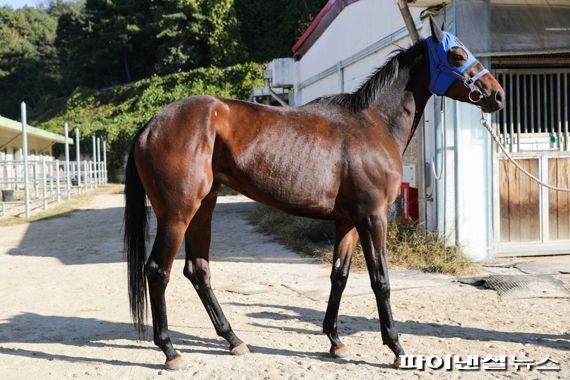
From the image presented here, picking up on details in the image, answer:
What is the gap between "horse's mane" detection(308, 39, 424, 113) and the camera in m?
3.74

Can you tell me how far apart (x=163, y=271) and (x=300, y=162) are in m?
1.07

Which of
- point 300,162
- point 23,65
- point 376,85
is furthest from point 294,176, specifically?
point 23,65

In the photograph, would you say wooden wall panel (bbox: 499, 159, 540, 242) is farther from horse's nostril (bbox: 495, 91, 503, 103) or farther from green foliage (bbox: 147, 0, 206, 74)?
green foliage (bbox: 147, 0, 206, 74)

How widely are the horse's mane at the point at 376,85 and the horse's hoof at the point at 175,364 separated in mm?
1874

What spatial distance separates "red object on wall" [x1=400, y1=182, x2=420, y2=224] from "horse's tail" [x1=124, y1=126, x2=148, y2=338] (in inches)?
174

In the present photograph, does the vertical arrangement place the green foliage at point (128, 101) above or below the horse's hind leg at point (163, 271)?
above

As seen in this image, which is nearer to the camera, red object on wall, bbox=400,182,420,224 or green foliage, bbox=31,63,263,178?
red object on wall, bbox=400,182,420,224

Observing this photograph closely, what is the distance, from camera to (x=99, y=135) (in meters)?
32.5

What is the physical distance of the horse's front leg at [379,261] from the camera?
339 cm

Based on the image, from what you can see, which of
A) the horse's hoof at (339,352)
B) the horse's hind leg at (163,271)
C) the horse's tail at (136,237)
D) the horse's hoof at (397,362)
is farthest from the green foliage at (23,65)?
the horse's hoof at (397,362)

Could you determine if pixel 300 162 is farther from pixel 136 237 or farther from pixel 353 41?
pixel 353 41

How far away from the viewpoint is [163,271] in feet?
11.3

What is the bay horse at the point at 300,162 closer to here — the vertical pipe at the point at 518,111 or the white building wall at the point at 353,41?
the vertical pipe at the point at 518,111

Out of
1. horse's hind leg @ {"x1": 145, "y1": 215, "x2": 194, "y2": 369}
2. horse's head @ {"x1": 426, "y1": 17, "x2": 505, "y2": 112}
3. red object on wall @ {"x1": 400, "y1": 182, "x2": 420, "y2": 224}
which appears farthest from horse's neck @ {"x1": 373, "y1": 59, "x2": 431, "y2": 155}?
red object on wall @ {"x1": 400, "y1": 182, "x2": 420, "y2": 224}
